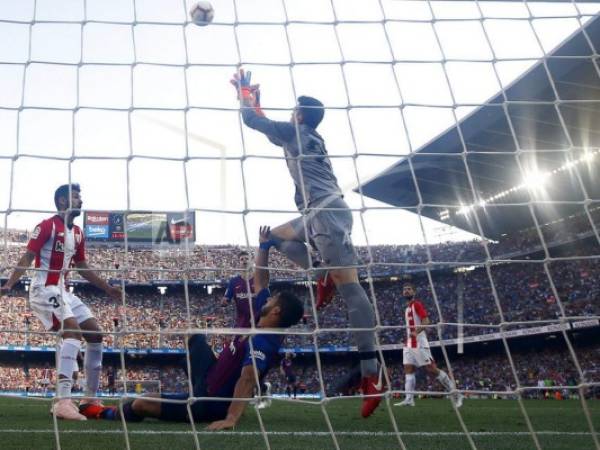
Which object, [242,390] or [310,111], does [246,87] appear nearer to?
[310,111]

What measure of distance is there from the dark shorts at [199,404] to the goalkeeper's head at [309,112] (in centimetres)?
157

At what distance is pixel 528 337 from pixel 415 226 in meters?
18.9

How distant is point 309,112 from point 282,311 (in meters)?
1.28

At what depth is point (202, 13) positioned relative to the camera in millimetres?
4262

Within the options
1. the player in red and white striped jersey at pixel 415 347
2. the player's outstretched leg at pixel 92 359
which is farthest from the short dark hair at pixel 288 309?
the player in red and white striped jersey at pixel 415 347

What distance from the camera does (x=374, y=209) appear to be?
3629 mm

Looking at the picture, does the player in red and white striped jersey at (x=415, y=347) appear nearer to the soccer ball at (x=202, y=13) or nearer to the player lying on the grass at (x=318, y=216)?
the player lying on the grass at (x=318, y=216)

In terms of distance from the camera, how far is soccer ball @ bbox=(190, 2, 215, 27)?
4.20 metres

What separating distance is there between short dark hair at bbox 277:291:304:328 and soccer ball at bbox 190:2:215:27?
6.25ft

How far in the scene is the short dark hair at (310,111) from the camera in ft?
13.1

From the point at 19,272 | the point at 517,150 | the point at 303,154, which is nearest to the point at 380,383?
the point at 303,154

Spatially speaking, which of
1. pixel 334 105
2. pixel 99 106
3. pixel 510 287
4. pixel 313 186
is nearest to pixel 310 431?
pixel 313 186

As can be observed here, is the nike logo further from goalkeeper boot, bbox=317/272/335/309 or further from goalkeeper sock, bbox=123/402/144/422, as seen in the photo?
goalkeeper sock, bbox=123/402/144/422

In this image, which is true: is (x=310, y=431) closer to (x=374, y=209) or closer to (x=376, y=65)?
(x=374, y=209)
